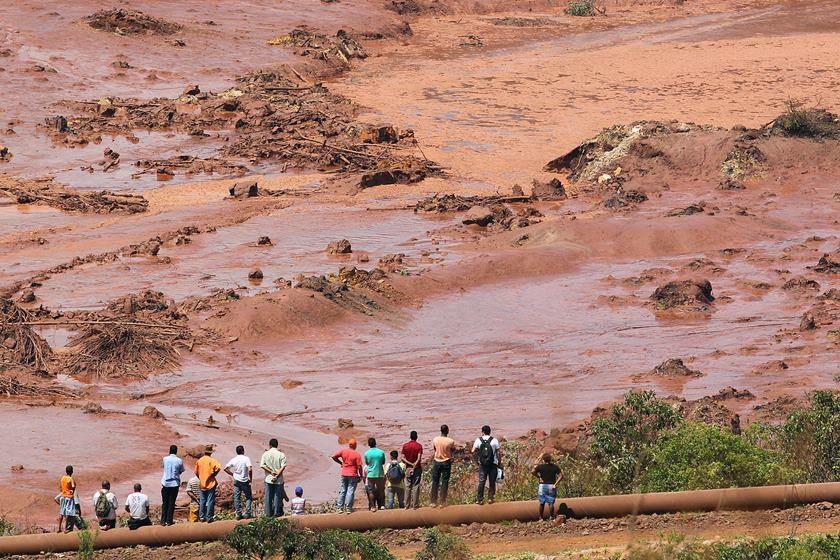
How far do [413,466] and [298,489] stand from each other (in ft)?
4.52

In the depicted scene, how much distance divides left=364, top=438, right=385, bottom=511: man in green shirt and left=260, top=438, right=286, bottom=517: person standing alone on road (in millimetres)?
970

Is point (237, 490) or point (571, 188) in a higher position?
point (571, 188)

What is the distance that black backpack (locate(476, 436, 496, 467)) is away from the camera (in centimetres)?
1658

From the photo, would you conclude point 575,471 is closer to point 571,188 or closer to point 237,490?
point 237,490

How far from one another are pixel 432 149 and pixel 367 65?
11.9m

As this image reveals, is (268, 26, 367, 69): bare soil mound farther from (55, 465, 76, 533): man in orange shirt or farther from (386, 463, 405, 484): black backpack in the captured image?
(55, 465, 76, 533): man in orange shirt

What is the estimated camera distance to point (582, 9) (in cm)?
6050

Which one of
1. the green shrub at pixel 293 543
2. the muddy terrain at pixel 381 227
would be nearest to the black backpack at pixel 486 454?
the green shrub at pixel 293 543

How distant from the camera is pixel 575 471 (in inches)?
710

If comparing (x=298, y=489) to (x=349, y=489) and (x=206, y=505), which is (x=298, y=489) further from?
(x=206, y=505)

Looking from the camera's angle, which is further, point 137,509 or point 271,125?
point 271,125

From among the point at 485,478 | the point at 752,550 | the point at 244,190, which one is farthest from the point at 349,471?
the point at 244,190

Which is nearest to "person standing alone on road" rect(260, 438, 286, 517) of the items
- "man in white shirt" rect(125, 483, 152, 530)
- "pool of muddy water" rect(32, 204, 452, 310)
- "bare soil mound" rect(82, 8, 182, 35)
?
"man in white shirt" rect(125, 483, 152, 530)

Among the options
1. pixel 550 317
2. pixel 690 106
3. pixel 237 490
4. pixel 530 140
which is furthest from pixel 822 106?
pixel 237 490
